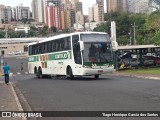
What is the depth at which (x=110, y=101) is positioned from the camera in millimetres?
12531

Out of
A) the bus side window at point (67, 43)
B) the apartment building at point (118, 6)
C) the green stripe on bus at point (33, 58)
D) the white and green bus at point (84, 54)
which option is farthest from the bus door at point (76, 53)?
the apartment building at point (118, 6)

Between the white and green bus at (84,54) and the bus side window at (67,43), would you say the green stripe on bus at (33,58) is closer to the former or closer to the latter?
the white and green bus at (84,54)

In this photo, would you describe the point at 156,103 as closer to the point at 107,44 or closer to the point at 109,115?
the point at 109,115

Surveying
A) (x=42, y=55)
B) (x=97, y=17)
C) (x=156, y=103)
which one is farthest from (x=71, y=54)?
(x=97, y=17)

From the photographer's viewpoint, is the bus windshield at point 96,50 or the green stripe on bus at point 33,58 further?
the green stripe on bus at point 33,58

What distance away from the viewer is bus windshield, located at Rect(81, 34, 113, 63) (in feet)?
84.2

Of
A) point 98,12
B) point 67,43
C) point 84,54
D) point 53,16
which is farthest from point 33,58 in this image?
point 53,16

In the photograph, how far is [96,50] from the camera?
25.7m

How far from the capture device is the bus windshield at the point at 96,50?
84.2 feet

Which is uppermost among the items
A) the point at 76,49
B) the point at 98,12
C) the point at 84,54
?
the point at 98,12

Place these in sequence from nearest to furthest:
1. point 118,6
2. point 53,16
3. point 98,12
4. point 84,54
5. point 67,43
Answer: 1. point 84,54
2. point 67,43
3. point 118,6
4. point 98,12
5. point 53,16

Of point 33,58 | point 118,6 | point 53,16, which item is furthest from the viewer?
point 53,16

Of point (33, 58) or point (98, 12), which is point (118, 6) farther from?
point (33, 58)

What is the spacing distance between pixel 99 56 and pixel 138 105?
1467cm
